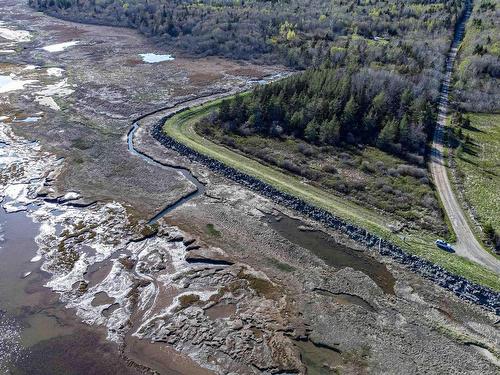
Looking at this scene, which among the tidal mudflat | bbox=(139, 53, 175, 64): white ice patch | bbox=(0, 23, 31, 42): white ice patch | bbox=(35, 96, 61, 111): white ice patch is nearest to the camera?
the tidal mudflat

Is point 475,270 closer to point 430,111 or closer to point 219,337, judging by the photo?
point 219,337

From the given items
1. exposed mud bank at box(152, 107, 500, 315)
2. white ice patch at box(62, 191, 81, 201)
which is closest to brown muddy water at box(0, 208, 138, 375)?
white ice patch at box(62, 191, 81, 201)

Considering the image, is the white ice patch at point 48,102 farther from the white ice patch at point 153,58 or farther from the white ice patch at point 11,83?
the white ice patch at point 153,58

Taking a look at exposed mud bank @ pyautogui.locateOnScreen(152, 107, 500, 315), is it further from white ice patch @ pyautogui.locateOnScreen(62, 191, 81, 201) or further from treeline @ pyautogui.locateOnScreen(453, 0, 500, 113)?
treeline @ pyautogui.locateOnScreen(453, 0, 500, 113)

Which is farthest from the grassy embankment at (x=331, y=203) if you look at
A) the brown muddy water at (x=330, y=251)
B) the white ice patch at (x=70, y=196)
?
the white ice patch at (x=70, y=196)

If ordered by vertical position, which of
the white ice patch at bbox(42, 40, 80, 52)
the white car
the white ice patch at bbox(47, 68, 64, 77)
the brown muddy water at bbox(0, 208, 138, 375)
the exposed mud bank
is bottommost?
the brown muddy water at bbox(0, 208, 138, 375)

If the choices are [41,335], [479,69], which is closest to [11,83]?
[41,335]

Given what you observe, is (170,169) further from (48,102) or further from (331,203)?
(48,102)
